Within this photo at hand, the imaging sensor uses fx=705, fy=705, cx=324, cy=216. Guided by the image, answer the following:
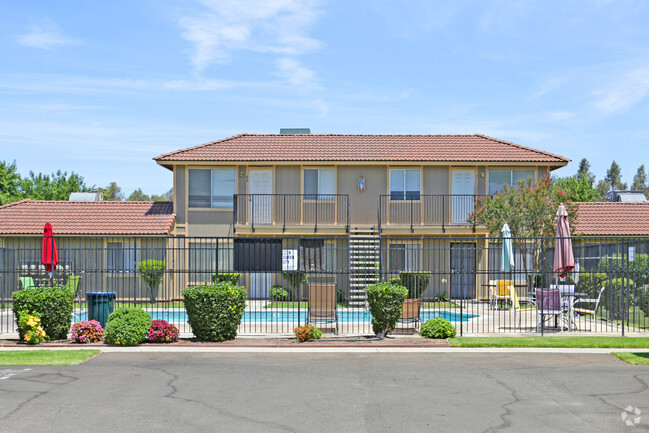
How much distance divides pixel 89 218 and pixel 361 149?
38.0 feet

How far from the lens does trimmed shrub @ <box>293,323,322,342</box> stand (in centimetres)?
1538

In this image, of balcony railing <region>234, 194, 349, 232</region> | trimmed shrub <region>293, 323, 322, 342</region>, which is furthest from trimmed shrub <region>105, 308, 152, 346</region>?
balcony railing <region>234, 194, 349, 232</region>

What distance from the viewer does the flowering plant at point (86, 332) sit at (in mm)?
15000

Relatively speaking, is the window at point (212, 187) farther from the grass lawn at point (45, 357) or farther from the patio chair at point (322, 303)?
the grass lawn at point (45, 357)

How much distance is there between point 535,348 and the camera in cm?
1435

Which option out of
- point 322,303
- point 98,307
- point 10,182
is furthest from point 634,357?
point 10,182

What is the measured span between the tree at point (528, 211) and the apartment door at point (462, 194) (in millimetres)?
2121

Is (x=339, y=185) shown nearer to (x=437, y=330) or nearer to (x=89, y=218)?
(x=89, y=218)

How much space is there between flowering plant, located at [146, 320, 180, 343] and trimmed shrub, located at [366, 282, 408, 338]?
4384 millimetres

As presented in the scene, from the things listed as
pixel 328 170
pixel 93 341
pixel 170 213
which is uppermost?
pixel 328 170

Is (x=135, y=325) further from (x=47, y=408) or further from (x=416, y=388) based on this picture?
(x=416, y=388)

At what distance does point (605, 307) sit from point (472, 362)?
30.2ft

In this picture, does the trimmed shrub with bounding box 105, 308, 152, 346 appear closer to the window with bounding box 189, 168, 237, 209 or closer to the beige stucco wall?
the window with bounding box 189, 168, 237, 209

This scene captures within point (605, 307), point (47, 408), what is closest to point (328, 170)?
point (605, 307)
